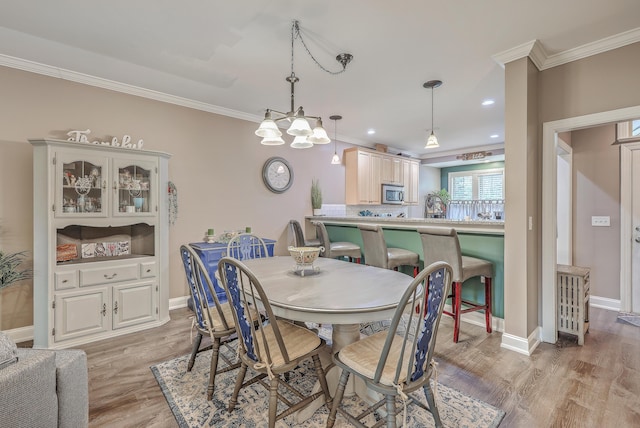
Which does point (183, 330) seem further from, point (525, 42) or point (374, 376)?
point (525, 42)

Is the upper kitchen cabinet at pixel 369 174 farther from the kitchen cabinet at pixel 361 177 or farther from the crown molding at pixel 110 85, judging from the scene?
the crown molding at pixel 110 85

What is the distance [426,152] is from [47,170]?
6.79 meters

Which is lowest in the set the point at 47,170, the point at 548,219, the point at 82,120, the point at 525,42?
the point at 548,219

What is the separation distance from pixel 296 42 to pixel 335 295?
6.63 ft

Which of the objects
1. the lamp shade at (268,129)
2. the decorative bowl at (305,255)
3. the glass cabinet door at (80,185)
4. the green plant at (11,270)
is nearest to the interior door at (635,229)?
the decorative bowl at (305,255)

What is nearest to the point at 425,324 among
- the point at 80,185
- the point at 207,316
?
the point at 207,316

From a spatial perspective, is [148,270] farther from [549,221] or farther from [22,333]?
[549,221]

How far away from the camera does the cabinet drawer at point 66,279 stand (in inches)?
104

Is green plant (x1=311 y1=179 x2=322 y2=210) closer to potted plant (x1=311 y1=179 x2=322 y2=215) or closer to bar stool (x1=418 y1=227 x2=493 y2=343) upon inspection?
potted plant (x1=311 y1=179 x2=322 y2=215)

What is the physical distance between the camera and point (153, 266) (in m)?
3.12

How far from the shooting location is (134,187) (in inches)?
122

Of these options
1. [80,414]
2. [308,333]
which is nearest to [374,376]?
[308,333]

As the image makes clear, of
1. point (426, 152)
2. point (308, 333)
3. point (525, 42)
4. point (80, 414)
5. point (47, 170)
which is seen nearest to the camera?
point (80, 414)

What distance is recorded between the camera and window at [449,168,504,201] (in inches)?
278
